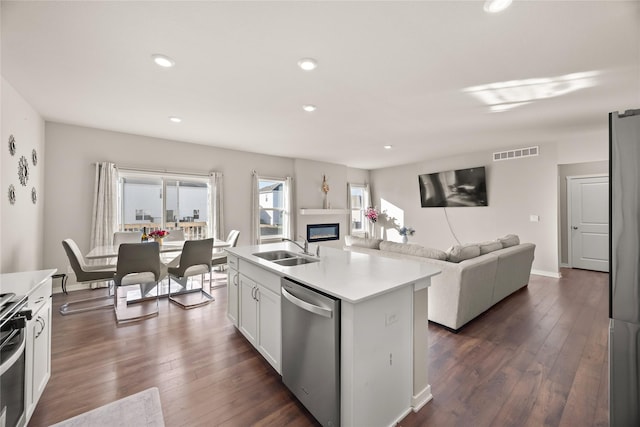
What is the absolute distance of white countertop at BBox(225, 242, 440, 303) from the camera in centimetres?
142

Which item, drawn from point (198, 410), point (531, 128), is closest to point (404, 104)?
point (531, 128)

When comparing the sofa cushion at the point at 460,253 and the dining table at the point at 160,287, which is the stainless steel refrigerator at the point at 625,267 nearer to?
the sofa cushion at the point at 460,253

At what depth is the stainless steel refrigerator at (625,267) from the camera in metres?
1.14

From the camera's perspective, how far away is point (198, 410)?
170 cm

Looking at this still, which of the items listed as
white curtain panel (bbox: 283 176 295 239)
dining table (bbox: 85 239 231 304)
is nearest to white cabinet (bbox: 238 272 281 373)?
dining table (bbox: 85 239 231 304)

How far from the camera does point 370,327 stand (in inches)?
55.4

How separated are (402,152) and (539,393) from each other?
15.9ft

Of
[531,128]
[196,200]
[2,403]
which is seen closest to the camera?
[2,403]

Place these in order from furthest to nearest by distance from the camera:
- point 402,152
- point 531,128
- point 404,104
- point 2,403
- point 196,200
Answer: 1. point 402,152
2. point 196,200
3. point 531,128
4. point 404,104
5. point 2,403

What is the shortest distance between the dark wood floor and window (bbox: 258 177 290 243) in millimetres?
3177

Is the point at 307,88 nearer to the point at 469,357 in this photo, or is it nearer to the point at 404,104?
the point at 404,104

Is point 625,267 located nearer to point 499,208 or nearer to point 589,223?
point 499,208

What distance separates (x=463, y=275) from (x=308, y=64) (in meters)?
2.49

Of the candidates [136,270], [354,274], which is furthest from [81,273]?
[354,274]
